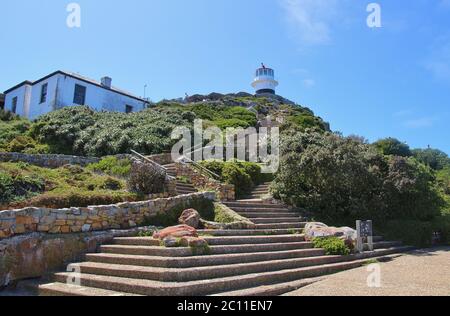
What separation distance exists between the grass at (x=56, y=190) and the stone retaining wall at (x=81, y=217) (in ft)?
3.69

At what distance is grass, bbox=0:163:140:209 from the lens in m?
10.5

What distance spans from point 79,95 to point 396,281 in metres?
31.9

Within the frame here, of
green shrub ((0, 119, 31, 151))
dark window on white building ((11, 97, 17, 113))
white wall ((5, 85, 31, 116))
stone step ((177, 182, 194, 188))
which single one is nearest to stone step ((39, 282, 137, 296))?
stone step ((177, 182, 194, 188))

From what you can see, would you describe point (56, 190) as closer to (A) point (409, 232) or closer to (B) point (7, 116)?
(A) point (409, 232)

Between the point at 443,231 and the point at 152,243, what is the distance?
12.3 m

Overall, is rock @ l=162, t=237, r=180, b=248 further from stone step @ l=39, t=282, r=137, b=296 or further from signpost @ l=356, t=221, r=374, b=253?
signpost @ l=356, t=221, r=374, b=253

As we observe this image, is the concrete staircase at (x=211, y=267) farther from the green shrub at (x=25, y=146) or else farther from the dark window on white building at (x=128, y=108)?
the dark window on white building at (x=128, y=108)

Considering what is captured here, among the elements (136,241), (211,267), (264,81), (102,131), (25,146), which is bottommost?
(211,267)

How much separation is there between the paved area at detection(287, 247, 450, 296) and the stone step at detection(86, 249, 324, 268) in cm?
146

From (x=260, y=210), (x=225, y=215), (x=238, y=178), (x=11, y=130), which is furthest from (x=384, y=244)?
(x=11, y=130)

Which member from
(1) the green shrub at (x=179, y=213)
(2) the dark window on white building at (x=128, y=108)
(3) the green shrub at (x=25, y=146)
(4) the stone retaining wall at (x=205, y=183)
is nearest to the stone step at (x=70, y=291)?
(1) the green shrub at (x=179, y=213)

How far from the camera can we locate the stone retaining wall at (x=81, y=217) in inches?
337

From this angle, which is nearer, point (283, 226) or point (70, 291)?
point (70, 291)

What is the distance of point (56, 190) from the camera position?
12062 mm
